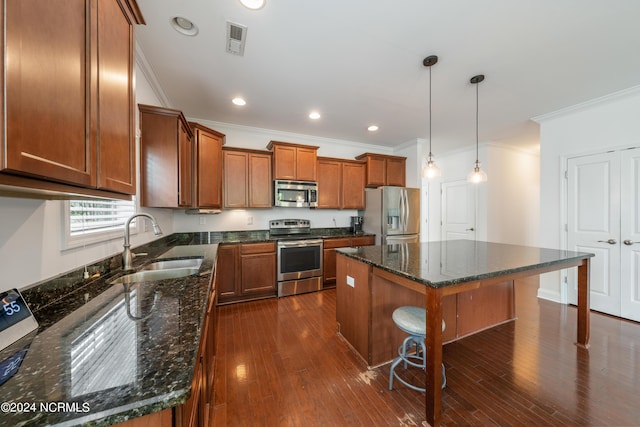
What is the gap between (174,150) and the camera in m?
2.08

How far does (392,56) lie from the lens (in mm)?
2062

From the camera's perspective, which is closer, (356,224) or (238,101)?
(238,101)

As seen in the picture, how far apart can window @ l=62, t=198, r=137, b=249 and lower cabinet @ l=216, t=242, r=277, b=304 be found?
1506mm

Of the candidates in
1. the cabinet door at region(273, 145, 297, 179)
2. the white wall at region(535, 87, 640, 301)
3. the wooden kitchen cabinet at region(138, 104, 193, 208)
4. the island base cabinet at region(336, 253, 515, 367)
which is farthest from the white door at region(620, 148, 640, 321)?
the wooden kitchen cabinet at region(138, 104, 193, 208)

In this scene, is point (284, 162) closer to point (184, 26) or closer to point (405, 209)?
point (184, 26)

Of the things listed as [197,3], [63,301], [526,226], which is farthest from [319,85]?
[526,226]

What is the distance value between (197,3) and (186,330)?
2056mm

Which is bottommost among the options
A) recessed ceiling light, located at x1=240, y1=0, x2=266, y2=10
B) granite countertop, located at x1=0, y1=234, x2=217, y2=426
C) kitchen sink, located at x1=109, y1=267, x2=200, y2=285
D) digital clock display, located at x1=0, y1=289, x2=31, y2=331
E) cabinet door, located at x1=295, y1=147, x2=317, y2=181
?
kitchen sink, located at x1=109, y1=267, x2=200, y2=285

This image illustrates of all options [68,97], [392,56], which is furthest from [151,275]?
[392,56]

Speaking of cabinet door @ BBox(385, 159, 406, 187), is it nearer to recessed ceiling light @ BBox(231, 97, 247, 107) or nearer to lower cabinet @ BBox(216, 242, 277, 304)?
lower cabinet @ BBox(216, 242, 277, 304)

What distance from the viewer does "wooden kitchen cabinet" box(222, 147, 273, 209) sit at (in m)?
3.50

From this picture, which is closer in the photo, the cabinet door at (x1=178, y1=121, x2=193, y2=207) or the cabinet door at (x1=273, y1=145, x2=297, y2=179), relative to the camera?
the cabinet door at (x1=178, y1=121, x2=193, y2=207)

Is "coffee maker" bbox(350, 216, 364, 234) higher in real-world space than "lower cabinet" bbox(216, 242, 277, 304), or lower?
higher

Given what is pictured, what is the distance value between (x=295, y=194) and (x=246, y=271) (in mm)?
1465
